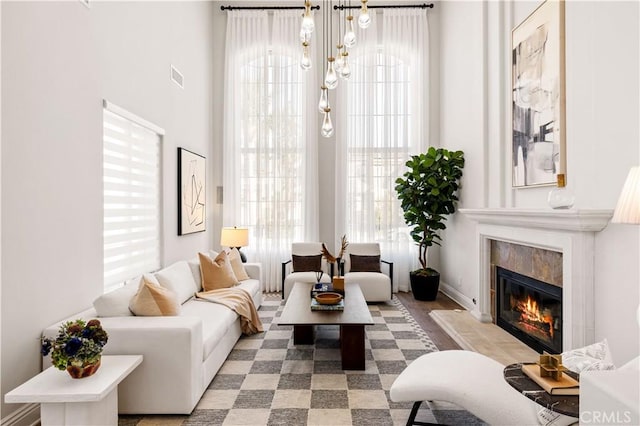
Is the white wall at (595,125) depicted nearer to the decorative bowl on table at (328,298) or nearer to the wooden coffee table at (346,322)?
the wooden coffee table at (346,322)

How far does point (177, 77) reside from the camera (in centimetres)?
479

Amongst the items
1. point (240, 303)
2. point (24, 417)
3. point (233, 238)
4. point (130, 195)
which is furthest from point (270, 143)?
point (24, 417)

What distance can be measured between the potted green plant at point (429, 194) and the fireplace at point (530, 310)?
1411mm

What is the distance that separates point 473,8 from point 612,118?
3052 mm

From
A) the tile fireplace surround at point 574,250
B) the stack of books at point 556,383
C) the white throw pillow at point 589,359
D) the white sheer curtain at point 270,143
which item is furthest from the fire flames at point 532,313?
the white sheer curtain at point 270,143

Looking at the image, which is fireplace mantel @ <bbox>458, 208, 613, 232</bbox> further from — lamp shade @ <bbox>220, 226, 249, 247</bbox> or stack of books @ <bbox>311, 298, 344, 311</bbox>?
lamp shade @ <bbox>220, 226, 249, 247</bbox>

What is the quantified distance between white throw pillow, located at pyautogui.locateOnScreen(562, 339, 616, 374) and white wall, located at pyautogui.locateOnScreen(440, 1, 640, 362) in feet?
2.57

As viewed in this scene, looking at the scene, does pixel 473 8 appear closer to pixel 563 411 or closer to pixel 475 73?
pixel 475 73

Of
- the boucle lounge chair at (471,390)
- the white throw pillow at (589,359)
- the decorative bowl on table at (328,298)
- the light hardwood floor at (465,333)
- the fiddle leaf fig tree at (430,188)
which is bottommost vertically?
the light hardwood floor at (465,333)

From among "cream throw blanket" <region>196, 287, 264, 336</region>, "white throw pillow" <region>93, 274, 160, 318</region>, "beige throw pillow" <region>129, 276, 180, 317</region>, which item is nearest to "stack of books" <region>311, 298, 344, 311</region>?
"cream throw blanket" <region>196, 287, 264, 336</region>

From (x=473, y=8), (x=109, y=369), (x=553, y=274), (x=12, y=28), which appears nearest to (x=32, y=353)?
(x=109, y=369)

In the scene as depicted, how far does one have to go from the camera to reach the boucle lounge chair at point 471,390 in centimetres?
194

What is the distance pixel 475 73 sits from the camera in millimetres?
4895

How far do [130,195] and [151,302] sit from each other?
1.30 m
